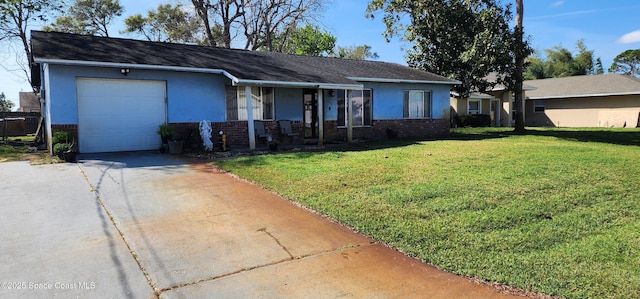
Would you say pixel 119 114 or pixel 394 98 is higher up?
pixel 394 98

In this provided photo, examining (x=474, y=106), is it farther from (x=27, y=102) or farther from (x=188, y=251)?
(x=27, y=102)

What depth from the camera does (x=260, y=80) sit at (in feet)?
39.0

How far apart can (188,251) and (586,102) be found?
30078 mm

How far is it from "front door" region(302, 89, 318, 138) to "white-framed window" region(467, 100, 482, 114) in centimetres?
1437

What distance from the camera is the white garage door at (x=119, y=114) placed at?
11.1m

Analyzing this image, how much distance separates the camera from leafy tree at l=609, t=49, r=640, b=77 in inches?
2157

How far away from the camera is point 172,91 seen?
12.3m

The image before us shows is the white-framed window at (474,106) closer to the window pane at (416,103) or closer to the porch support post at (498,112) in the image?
the porch support post at (498,112)

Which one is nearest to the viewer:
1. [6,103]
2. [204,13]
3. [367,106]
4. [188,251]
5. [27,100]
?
[188,251]

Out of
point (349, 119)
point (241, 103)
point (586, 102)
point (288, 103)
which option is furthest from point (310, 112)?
point (586, 102)

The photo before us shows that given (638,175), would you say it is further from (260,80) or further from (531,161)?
(260,80)

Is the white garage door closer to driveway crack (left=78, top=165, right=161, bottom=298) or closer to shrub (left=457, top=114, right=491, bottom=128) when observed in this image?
driveway crack (left=78, top=165, right=161, bottom=298)

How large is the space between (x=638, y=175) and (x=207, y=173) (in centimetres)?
836

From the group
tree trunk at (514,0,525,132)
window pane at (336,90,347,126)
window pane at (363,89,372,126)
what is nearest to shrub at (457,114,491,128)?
tree trunk at (514,0,525,132)
